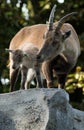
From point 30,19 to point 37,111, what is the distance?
1043cm

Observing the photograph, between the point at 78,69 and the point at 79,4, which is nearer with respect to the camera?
the point at 78,69

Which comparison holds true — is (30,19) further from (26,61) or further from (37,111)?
(37,111)

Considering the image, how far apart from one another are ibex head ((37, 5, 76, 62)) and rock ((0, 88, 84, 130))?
5.75 ft

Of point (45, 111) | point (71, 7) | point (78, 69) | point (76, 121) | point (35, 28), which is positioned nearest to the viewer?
point (45, 111)

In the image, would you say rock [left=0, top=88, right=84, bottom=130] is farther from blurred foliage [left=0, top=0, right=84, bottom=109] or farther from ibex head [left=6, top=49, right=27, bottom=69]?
blurred foliage [left=0, top=0, right=84, bottom=109]

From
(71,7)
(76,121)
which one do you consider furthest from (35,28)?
(71,7)

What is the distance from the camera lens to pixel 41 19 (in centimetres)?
1848

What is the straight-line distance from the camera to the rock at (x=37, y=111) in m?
7.93

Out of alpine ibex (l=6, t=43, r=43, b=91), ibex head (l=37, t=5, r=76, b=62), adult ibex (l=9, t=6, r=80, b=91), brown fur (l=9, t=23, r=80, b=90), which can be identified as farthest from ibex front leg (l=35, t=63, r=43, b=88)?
brown fur (l=9, t=23, r=80, b=90)

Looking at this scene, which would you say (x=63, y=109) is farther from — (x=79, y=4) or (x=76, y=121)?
(x=79, y=4)

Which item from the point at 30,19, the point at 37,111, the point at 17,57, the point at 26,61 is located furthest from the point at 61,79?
the point at 30,19

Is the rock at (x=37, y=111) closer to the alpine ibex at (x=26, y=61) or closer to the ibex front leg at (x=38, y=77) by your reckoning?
the ibex front leg at (x=38, y=77)

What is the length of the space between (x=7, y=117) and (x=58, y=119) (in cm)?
70

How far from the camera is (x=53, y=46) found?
10258 millimetres
